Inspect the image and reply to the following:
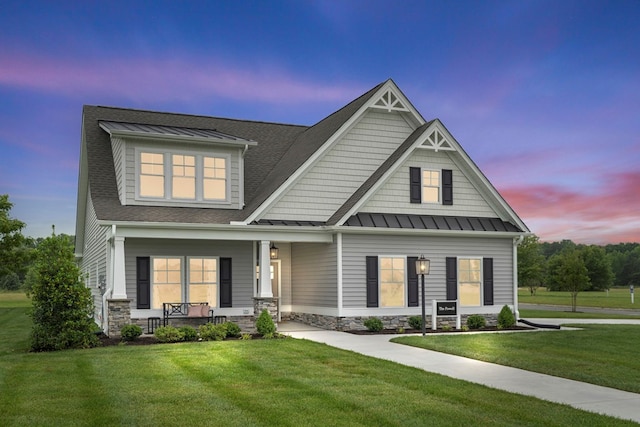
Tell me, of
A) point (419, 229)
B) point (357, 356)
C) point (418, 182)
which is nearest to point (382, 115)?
point (418, 182)

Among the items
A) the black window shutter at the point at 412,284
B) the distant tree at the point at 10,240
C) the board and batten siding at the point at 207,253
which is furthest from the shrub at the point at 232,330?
the distant tree at the point at 10,240

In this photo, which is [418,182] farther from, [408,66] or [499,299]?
[408,66]

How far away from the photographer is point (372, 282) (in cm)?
2092

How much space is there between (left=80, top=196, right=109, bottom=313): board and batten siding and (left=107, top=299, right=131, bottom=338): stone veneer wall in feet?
5.58

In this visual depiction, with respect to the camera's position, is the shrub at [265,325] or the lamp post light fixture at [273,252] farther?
the lamp post light fixture at [273,252]

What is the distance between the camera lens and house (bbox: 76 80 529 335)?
1991 cm

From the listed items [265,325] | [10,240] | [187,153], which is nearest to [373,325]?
[265,325]

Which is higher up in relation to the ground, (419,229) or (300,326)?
(419,229)

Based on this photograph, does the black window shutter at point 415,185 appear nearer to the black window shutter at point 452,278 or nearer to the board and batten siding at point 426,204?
the board and batten siding at point 426,204

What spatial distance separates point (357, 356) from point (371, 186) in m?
8.49

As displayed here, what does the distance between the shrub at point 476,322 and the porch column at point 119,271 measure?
36.0 ft

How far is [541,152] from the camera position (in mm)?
29406

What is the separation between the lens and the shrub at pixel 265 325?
59.0 ft

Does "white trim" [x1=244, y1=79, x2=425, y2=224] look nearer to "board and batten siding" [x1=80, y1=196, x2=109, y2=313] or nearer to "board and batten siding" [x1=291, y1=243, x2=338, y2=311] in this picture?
"board and batten siding" [x1=291, y1=243, x2=338, y2=311]
